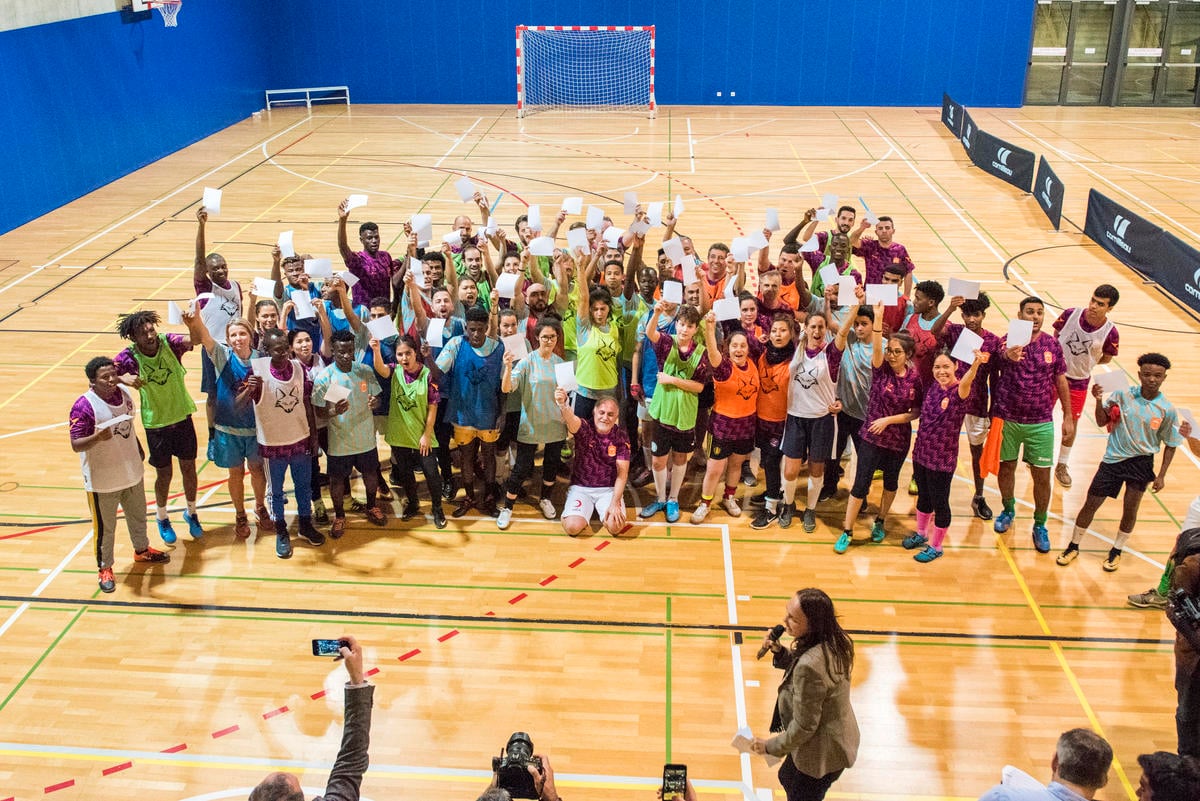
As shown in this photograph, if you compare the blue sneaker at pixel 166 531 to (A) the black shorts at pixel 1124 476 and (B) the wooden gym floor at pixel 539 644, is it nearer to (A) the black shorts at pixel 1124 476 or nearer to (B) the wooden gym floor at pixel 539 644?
(B) the wooden gym floor at pixel 539 644

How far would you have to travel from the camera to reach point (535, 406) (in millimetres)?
7750

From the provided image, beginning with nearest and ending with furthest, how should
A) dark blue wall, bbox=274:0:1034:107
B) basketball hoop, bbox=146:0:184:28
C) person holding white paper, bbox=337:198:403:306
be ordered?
person holding white paper, bbox=337:198:403:306 < basketball hoop, bbox=146:0:184:28 < dark blue wall, bbox=274:0:1034:107

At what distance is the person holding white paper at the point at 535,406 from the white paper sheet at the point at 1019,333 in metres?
3.24

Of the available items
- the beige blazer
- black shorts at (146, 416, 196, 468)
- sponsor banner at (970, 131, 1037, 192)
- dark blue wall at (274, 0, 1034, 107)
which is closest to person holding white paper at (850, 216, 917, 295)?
the beige blazer

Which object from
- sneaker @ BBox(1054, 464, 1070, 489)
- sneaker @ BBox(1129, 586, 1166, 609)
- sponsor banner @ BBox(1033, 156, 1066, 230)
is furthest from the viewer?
sponsor banner @ BBox(1033, 156, 1066, 230)

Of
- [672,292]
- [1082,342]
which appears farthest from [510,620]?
[1082,342]

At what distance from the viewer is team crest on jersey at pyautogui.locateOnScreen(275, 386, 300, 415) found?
7.10 m

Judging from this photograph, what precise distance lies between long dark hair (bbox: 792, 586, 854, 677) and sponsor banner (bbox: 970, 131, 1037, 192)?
51.6 feet

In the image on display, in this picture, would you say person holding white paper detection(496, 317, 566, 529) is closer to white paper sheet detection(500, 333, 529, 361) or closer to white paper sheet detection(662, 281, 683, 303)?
white paper sheet detection(500, 333, 529, 361)

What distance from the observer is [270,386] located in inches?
278

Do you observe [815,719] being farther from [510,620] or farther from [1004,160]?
[1004,160]

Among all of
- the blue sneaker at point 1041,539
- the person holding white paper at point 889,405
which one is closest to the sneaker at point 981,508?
the blue sneaker at point 1041,539

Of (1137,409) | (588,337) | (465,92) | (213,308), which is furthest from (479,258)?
(465,92)

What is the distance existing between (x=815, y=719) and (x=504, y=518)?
4.03 metres
